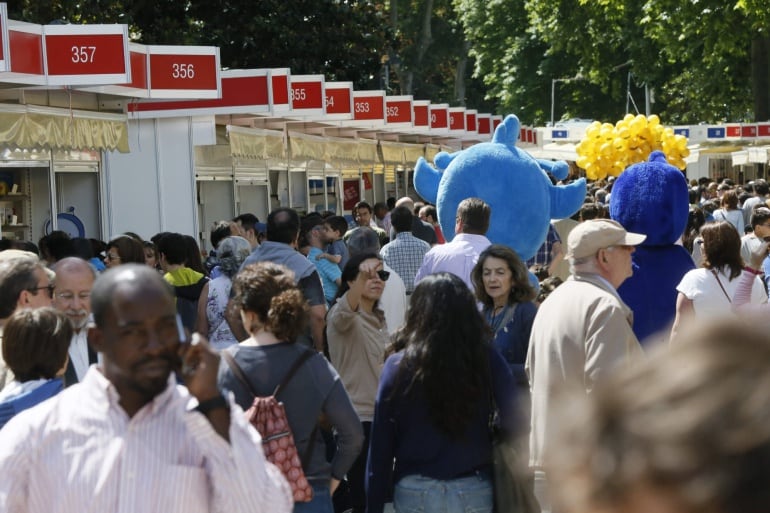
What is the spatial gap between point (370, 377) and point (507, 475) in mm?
1934

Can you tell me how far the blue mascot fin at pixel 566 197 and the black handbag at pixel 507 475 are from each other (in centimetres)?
650

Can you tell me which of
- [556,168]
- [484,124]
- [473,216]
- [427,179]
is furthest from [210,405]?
[484,124]

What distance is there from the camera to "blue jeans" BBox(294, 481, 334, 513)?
15.5 feet

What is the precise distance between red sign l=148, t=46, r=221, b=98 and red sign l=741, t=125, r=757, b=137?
25.9 m

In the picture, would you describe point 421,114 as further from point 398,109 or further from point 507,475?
point 507,475

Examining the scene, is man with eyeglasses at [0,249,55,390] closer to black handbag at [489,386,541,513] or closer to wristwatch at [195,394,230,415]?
black handbag at [489,386,541,513]

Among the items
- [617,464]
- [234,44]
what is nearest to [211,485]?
[617,464]

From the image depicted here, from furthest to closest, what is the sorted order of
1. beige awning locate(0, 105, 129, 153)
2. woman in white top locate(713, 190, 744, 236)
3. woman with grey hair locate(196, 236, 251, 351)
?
woman in white top locate(713, 190, 744, 236) → beige awning locate(0, 105, 129, 153) → woman with grey hair locate(196, 236, 251, 351)

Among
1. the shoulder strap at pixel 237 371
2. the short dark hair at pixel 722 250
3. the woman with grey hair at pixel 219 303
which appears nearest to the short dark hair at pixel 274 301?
the shoulder strap at pixel 237 371

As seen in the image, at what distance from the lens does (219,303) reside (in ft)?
26.3

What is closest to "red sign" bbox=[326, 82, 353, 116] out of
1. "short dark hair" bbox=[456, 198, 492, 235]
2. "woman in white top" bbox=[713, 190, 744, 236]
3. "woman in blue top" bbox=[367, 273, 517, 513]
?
"woman in white top" bbox=[713, 190, 744, 236]

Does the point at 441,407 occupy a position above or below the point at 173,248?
below

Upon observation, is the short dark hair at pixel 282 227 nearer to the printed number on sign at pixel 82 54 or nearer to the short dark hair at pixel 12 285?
the short dark hair at pixel 12 285

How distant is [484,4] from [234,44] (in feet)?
69.2
